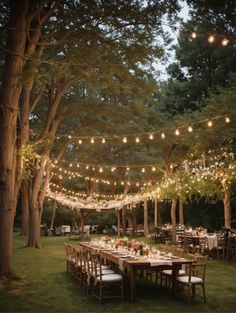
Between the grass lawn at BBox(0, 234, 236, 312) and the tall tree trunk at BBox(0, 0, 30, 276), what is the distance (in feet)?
3.45

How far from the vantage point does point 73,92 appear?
54.9 ft

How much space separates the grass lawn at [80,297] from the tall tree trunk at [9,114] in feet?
3.45

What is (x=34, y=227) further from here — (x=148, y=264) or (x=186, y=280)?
(x=186, y=280)

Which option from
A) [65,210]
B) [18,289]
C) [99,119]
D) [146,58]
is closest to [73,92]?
[99,119]

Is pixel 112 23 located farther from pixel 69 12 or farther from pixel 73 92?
pixel 73 92

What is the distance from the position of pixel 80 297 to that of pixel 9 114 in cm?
446

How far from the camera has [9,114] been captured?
8883 millimetres

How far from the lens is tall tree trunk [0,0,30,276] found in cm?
862

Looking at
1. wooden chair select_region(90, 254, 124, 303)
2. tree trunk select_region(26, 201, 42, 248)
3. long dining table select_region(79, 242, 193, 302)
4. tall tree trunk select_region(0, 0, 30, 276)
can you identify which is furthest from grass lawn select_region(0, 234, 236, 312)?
tree trunk select_region(26, 201, 42, 248)

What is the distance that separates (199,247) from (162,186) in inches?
Answer: 151

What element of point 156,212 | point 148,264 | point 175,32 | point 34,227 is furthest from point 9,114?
point 156,212

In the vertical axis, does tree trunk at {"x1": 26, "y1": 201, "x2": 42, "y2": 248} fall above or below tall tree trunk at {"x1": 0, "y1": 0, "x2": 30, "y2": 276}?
below

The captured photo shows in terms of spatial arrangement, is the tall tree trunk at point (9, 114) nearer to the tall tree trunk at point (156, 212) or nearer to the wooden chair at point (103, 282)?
the wooden chair at point (103, 282)

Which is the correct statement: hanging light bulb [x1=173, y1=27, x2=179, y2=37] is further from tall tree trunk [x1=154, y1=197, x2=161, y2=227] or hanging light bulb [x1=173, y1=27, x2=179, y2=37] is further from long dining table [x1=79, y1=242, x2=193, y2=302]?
tall tree trunk [x1=154, y1=197, x2=161, y2=227]
